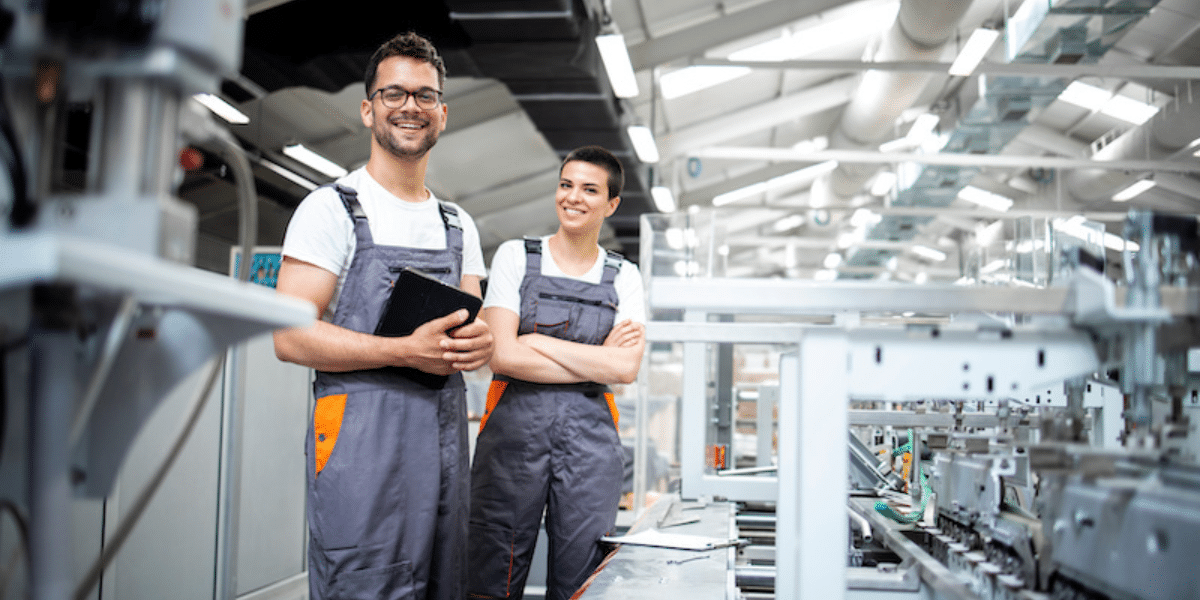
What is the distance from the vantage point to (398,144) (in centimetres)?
159

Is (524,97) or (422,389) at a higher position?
(524,97)

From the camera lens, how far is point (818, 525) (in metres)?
1.00

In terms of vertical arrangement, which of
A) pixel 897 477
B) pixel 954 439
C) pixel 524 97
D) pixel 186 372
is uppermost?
pixel 524 97

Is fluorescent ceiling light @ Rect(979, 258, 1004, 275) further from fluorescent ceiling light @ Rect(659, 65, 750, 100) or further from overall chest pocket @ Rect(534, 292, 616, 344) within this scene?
fluorescent ceiling light @ Rect(659, 65, 750, 100)

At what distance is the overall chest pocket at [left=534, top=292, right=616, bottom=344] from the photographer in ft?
6.44

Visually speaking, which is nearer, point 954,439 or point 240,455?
point 954,439

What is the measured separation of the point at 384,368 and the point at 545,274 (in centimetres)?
60

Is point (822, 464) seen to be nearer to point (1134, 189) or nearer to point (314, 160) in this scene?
point (314, 160)

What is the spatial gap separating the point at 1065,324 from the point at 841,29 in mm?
5896

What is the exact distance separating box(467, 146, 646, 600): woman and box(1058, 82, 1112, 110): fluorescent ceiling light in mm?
6383

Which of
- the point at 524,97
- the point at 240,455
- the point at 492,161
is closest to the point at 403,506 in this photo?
the point at 240,455

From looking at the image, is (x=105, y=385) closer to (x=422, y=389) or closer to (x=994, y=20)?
(x=422, y=389)

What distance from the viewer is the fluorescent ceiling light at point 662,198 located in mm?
7727

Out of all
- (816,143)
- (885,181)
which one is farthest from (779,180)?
(885,181)
